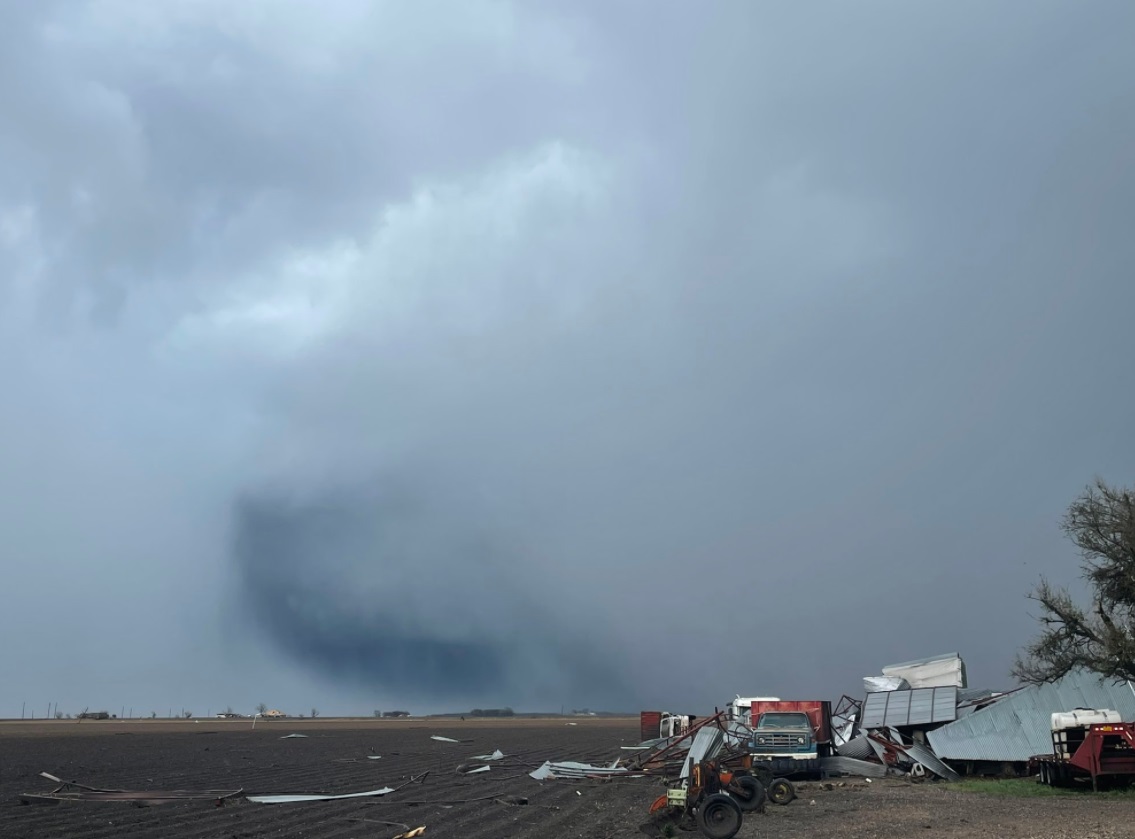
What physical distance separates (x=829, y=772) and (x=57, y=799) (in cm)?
2714

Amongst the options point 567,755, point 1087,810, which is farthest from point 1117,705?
point 567,755

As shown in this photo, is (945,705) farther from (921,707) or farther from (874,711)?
(874,711)

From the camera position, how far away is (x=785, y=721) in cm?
3322

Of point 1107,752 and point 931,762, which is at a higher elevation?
point 1107,752

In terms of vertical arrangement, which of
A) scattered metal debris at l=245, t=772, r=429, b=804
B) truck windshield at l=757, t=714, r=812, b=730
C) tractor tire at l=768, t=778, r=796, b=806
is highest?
truck windshield at l=757, t=714, r=812, b=730

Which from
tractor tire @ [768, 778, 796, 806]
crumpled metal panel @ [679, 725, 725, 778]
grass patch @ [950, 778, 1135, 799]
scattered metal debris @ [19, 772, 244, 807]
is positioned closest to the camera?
crumpled metal panel @ [679, 725, 725, 778]

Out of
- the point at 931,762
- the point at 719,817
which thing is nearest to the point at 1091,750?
the point at 931,762

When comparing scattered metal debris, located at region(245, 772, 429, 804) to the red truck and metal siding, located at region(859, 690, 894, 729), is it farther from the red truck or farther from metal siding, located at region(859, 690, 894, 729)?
metal siding, located at region(859, 690, 894, 729)

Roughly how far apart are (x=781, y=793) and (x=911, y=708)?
65.6 ft

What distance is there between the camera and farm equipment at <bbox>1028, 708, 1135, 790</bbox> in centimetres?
2702

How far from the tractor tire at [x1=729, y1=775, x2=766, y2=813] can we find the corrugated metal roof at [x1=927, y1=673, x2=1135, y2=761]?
16.9 m

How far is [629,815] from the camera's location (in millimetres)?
22953

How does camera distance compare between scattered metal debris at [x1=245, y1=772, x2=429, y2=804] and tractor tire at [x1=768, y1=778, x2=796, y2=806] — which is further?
tractor tire at [x1=768, y1=778, x2=796, y2=806]

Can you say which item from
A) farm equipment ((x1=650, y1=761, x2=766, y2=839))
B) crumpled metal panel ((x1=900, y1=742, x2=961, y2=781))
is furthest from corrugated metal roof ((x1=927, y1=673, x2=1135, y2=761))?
farm equipment ((x1=650, y1=761, x2=766, y2=839))
